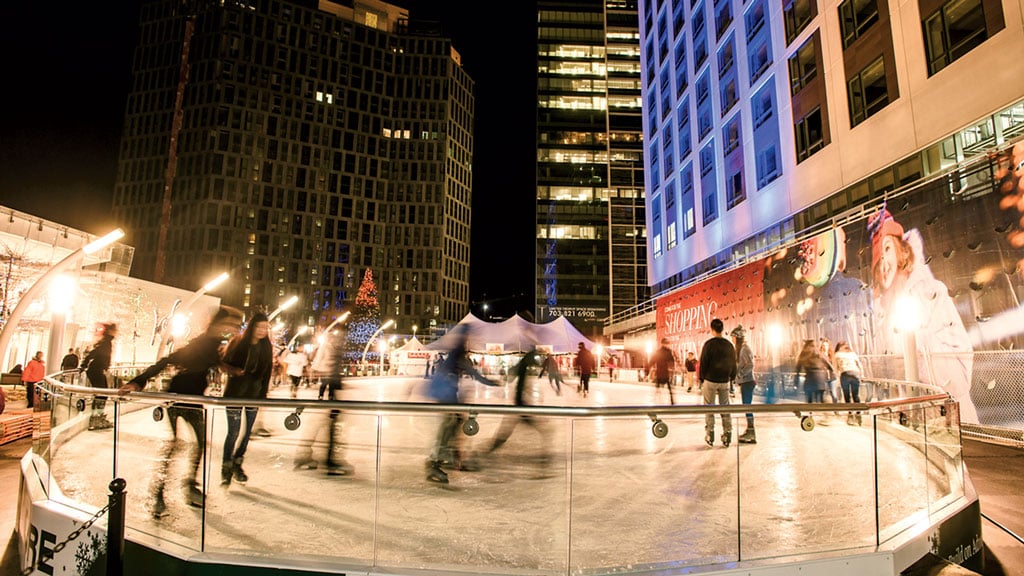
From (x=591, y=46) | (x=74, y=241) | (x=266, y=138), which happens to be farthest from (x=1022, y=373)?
(x=266, y=138)

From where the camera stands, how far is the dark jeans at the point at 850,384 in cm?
948

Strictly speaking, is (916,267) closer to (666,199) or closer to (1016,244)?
(1016,244)

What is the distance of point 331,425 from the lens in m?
3.71

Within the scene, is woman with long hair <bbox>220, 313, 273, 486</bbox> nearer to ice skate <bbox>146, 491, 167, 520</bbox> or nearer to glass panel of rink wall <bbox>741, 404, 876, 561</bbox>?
ice skate <bbox>146, 491, 167, 520</bbox>

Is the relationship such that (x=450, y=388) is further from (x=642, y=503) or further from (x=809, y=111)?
(x=809, y=111)

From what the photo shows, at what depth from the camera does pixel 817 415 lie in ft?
12.0

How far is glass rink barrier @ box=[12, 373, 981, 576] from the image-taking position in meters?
3.22

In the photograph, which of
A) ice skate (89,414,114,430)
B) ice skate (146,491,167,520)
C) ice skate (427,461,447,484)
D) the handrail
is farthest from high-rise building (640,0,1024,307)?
ice skate (89,414,114,430)

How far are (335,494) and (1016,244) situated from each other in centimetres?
1039

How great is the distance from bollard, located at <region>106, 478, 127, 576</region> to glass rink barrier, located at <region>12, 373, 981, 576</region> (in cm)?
30

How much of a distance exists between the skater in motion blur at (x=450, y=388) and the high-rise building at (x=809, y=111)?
9600mm

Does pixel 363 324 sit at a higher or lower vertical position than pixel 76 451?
higher

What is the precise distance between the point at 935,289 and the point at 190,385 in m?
12.0

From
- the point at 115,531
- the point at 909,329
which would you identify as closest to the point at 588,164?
the point at 909,329
